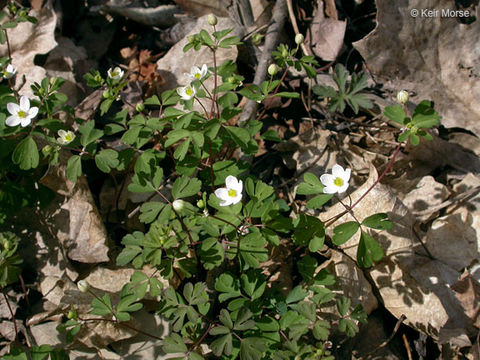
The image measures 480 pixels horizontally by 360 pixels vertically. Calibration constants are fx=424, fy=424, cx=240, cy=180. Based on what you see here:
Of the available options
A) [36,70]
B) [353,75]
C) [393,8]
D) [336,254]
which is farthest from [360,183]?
[36,70]

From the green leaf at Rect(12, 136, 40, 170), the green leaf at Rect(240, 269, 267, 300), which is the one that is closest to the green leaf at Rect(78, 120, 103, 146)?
the green leaf at Rect(12, 136, 40, 170)

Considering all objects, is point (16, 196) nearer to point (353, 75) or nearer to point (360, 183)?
point (360, 183)

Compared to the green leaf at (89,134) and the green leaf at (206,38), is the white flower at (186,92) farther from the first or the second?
the green leaf at (89,134)

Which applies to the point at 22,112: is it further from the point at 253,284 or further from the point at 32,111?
the point at 253,284

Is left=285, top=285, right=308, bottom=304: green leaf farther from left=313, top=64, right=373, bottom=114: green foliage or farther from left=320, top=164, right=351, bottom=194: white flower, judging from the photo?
left=313, top=64, right=373, bottom=114: green foliage

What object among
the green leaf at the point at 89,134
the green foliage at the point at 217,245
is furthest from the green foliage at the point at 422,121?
the green leaf at the point at 89,134

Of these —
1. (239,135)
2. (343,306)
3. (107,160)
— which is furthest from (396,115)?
(107,160)
